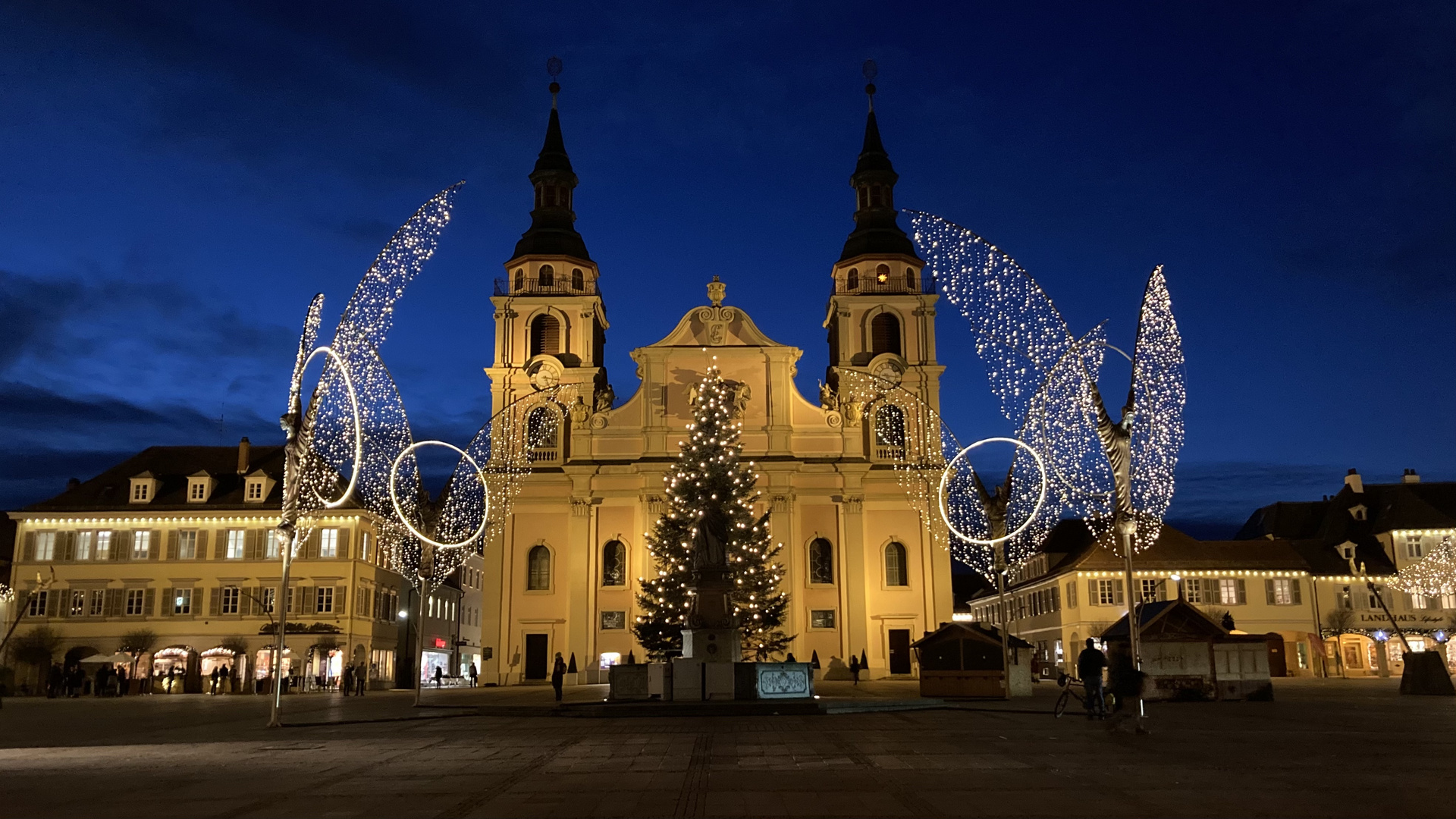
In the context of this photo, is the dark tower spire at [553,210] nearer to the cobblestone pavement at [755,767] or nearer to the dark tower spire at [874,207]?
the dark tower spire at [874,207]

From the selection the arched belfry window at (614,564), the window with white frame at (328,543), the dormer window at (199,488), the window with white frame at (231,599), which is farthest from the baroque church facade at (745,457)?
the dormer window at (199,488)

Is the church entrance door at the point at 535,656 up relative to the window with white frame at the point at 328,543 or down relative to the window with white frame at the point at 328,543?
down

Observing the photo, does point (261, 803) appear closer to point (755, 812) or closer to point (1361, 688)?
point (755, 812)

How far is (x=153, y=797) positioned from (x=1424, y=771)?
13461mm

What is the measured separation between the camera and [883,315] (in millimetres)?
61562

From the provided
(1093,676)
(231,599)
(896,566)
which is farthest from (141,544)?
(1093,676)

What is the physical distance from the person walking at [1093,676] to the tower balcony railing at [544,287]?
143ft

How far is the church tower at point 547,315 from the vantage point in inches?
2381

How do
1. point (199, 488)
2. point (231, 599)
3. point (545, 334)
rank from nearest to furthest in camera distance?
point (231, 599) → point (199, 488) → point (545, 334)

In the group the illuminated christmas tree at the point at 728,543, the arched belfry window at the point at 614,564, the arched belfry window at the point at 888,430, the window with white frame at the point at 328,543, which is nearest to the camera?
the illuminated christmas tree at the point at 728,543

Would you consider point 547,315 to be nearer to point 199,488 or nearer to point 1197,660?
point 199,488

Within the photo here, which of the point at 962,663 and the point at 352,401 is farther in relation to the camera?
the point at 962,663

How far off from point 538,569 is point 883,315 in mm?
21847

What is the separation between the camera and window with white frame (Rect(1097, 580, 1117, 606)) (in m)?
60.8
